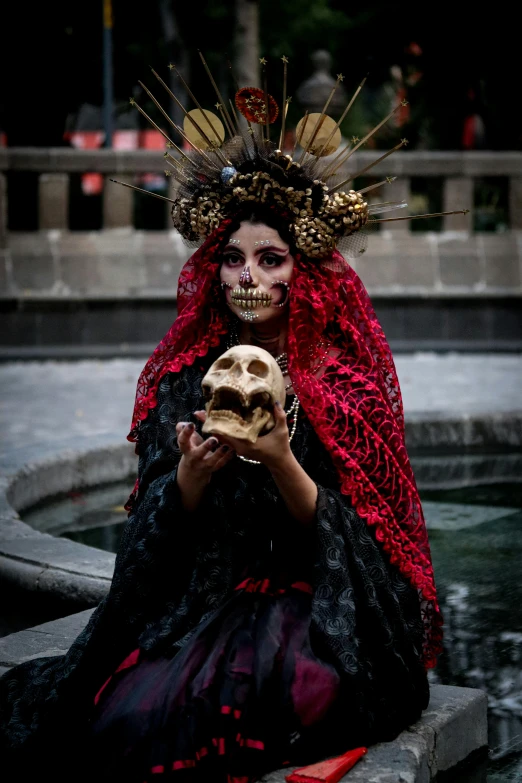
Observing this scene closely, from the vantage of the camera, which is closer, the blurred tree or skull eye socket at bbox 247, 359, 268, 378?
skull eye socket at bbox 247, 359, 268, 378

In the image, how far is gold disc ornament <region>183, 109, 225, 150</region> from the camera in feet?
11.2

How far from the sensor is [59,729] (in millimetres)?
3088

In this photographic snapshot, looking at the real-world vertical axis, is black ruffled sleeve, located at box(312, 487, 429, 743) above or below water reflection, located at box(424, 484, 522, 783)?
above

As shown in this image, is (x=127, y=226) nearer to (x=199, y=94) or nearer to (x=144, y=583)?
(x=144, y=583)

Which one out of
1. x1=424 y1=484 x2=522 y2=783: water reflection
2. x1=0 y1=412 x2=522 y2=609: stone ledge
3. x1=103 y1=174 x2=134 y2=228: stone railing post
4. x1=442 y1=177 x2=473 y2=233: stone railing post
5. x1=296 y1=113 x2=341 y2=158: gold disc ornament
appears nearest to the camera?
x1=296 y1=113 x2=341 y2=158: gold disc ornament

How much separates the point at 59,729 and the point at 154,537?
52 cm

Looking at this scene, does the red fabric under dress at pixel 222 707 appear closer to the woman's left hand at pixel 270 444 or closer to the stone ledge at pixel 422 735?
the stone ledge at pixel 422 735

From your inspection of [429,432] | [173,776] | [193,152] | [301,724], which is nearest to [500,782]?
[301,724]

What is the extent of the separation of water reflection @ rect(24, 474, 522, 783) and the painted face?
1.33 m

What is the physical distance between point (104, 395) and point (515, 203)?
5777 mm

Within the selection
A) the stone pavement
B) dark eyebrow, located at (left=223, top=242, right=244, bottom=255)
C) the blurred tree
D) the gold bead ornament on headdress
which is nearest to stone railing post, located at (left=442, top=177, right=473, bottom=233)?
the stone pavement

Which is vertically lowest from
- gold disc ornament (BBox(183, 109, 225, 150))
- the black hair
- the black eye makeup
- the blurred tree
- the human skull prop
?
the human skull prop

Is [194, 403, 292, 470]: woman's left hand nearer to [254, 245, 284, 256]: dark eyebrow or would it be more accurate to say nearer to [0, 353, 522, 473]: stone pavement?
[254, 245, 284, 256]: dark eyebrow

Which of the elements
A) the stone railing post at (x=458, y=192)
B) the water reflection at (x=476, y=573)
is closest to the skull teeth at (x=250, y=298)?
the water reflection at (x=476, y=573)
